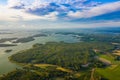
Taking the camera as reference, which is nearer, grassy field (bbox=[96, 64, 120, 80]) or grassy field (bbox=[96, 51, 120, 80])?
grassy field (bbox=[96, 64, 120, 80])

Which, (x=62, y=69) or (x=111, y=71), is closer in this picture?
(x=111, y=71)

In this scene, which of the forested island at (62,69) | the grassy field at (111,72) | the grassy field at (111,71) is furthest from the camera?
the grassy field at (111,71)

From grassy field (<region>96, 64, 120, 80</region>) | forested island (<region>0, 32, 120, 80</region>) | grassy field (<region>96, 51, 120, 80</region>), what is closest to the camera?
forested island (<region>0, 32, 120, 80</region>)

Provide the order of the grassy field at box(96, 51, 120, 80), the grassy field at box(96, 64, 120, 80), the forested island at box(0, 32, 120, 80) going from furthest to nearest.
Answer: the grassy field at box(96, 51, 120, 80)
the grassy field at box(96, 64, 120, 80)
the forested island at box(0, 32, 120, 80)

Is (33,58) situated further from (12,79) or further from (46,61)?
(12,79)

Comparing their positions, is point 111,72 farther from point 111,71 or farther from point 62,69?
point 62,69

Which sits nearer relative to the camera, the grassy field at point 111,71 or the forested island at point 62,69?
the forested island at point 62,69

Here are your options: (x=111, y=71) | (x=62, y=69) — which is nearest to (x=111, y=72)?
(x=111, y=71)

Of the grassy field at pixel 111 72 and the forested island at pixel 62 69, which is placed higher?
the forested island at pixel 62 69

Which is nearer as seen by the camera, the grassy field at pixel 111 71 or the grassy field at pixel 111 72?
the grassy field at pixel 111 72

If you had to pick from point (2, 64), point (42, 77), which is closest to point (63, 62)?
point (42, 77)

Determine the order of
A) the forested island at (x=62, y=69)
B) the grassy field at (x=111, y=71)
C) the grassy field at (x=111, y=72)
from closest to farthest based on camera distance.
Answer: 1. the forested island at (x=62, y=69)
2. the grassy field at (x=111, y=72)
3. the grassy field at (x=111, y=71)

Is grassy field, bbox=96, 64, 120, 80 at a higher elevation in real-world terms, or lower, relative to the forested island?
lower
